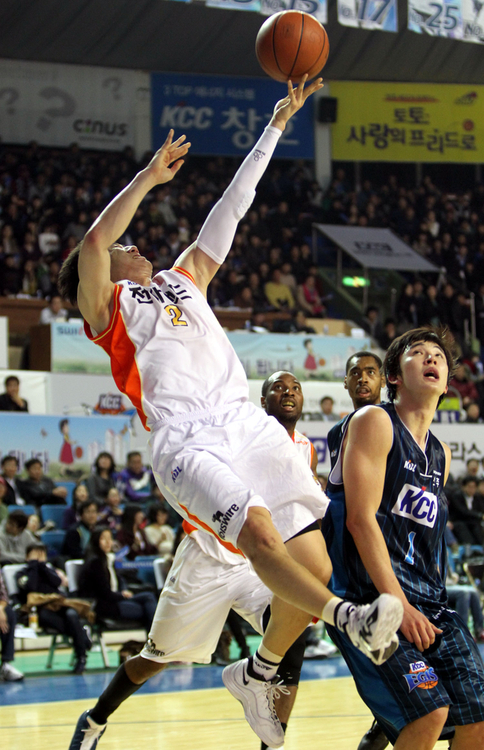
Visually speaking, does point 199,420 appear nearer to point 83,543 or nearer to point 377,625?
point 377,625

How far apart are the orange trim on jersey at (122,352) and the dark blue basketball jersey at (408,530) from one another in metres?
1.02

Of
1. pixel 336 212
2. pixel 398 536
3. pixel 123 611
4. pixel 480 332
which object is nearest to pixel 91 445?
pixel 123 611

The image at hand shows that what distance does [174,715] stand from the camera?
5992 millimetres

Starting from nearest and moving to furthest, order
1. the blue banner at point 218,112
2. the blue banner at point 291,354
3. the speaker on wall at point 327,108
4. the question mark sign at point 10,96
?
the blue banner at point 291,354 < the question mark sign at point 10,96 < the blue banner at point 218,112 < the speaker on wall at point 327,108

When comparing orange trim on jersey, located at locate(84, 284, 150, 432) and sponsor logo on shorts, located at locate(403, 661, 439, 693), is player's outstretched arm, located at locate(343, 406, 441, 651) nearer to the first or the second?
sponsor logo on shorts, located at locate(403, 661, 439, 693)

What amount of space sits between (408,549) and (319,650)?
21.1 feet

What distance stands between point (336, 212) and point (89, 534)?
42.8 ft

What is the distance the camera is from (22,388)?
37.9 ft

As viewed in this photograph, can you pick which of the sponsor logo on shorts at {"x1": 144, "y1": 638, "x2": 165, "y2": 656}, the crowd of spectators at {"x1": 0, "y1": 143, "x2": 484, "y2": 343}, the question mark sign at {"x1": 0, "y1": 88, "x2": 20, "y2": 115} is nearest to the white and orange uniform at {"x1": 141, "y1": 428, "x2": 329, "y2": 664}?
the sponsor logo on shorts at {"x1": 144, "y1": 638, "x2": 165, "y2": 656}

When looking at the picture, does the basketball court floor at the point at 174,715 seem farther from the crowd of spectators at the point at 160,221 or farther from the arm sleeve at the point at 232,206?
the crowd of spectators at the point at 160,221

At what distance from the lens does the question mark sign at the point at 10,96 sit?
19.5 metres

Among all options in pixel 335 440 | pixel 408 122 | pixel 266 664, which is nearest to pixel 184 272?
pixel 335 440

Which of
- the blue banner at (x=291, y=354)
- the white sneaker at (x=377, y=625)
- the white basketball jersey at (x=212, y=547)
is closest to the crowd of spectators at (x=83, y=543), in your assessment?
the blue banner at (x=291, y=354)

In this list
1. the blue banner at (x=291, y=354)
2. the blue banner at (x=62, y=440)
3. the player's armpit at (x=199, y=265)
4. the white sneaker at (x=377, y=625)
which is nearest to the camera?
the white sneaker at (x=377, y=625)
